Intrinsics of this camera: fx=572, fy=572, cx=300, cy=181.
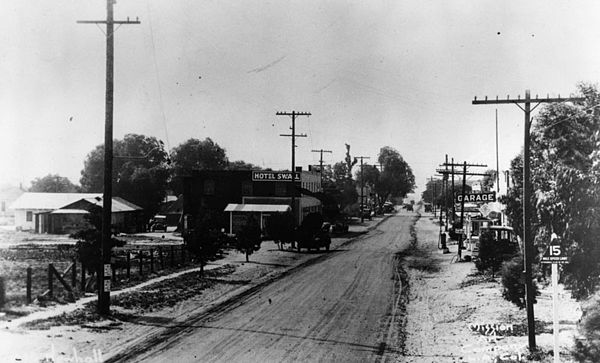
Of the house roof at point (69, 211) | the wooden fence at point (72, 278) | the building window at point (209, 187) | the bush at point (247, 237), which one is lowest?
the wooden fence at point (72, 278)

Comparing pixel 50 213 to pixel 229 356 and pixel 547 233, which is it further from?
pixel 547 233

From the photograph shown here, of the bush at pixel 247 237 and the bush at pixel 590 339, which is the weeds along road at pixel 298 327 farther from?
the bush at pixel 247 237

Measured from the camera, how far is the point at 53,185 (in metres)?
115

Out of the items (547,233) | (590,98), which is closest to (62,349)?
(547,233)

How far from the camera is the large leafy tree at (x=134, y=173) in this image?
76.1 m

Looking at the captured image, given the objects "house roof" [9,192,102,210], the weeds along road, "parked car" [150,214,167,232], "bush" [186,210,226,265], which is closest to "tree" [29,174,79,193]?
"parked car" [150,214,167,232]

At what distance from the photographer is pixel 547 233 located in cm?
1264

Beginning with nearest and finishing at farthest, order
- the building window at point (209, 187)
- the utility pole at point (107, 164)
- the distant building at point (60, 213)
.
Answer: the utility pole at point (107, 164)
the distant building at point (60, 213)
the building window at point (209, 187)

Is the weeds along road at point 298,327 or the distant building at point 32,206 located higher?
the distant building at point 32,206

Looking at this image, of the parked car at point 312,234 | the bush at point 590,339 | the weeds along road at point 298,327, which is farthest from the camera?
the parked car at point 312,234

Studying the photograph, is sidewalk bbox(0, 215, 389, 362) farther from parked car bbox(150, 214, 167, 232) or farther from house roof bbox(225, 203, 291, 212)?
parked car bbox(150, 214, 167, 232)

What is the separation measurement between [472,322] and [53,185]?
11174 centimetres

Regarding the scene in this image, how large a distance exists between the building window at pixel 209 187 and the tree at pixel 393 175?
75.6 m

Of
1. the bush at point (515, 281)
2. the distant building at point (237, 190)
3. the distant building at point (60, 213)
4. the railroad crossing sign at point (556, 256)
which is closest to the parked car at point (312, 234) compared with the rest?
the distant building at point (237, 190)
